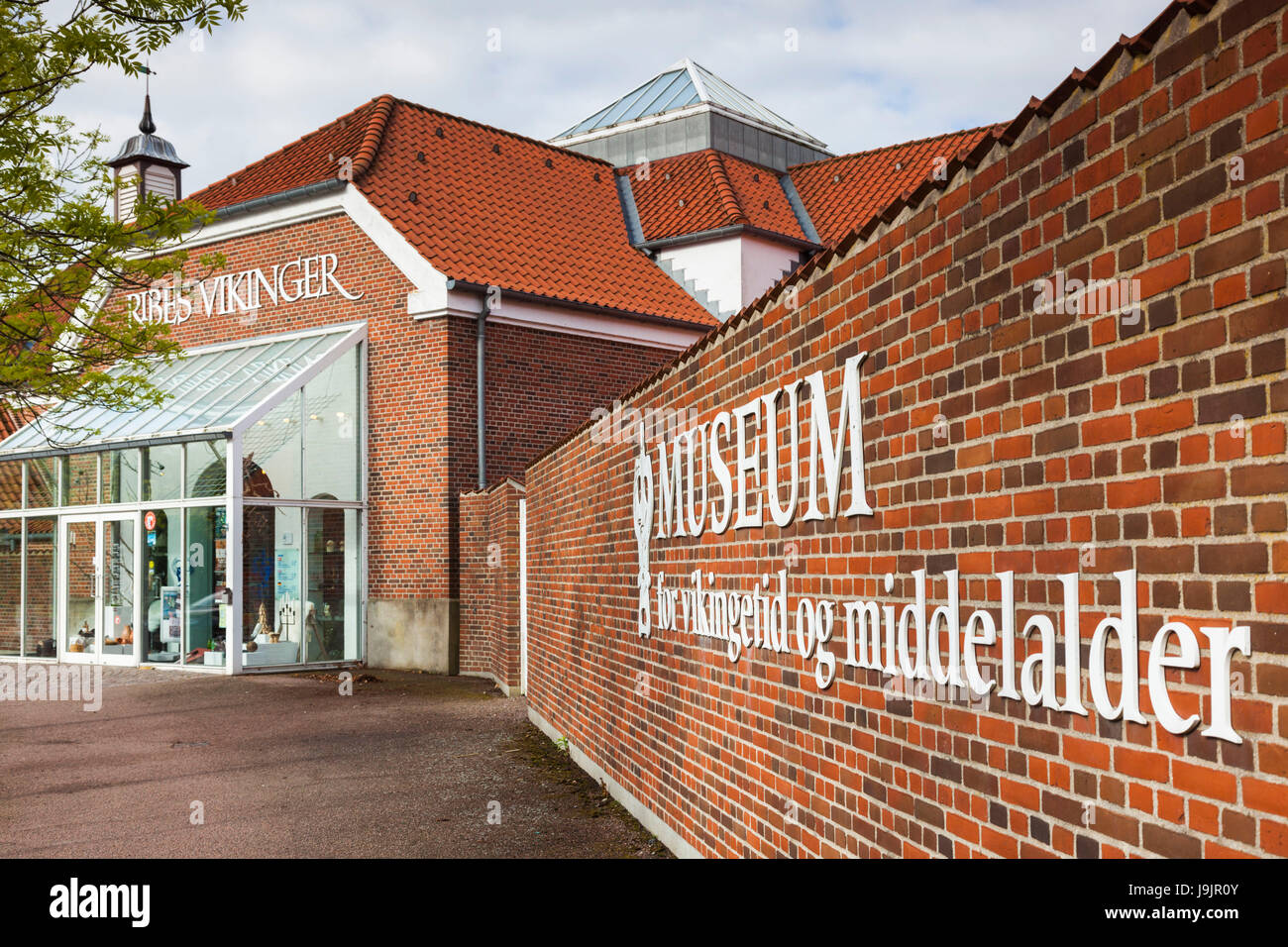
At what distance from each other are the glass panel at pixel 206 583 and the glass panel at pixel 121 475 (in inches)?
65.1

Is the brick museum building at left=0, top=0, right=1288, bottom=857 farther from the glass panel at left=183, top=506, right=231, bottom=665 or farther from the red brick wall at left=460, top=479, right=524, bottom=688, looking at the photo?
the glass panel at left=183, top=506, right=231, bottom=665

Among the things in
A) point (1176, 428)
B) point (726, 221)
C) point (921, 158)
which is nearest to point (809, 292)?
point (1176, 428)

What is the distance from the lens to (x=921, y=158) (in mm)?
24250

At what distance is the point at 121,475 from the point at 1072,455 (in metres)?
18.6

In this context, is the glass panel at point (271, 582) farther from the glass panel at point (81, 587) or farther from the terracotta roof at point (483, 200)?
the terracotta roof at point (483, 200)

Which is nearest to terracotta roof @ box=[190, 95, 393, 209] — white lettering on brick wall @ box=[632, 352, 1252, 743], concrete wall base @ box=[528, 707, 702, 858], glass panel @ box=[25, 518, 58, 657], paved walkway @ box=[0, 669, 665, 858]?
glass panel @ box=[25, 518, 58, 657]

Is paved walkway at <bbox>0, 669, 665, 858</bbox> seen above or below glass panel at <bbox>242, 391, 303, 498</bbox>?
below

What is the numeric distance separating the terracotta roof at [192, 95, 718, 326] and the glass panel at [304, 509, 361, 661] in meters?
4.16

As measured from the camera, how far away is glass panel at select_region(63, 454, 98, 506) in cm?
1931

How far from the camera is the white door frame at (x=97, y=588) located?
60.5 feet

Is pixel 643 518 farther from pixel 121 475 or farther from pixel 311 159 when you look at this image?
pixel 311 159

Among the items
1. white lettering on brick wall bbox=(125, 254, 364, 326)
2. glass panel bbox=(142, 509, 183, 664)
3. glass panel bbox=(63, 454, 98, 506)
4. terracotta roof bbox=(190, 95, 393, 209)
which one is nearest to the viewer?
glass panel bbox=(142, 509, 183, 664)

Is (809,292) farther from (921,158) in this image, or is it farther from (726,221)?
(921,158)

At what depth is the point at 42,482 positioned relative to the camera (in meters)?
20.2
